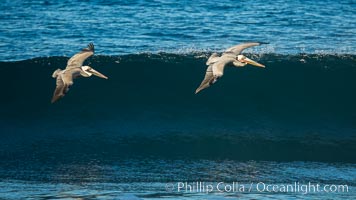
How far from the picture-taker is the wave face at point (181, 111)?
1823 centimetres

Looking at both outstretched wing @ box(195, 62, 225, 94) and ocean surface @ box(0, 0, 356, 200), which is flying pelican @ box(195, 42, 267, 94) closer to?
outstretched wing @ box(195, 62, 225, 94)

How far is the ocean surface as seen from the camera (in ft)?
52.3

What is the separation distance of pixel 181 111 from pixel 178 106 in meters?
0.30

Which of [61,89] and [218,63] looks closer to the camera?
[61,89]

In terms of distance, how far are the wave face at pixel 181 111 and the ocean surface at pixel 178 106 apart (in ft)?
0.13

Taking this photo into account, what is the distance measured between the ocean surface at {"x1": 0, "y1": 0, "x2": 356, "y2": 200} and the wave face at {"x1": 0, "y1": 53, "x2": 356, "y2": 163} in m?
0.04

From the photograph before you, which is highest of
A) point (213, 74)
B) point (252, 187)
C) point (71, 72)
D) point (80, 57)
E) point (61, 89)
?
point (80, 57)

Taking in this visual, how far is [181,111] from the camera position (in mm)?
20516

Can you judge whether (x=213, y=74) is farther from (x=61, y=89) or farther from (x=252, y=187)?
(x=61, y=89)

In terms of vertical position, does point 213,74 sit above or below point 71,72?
below
